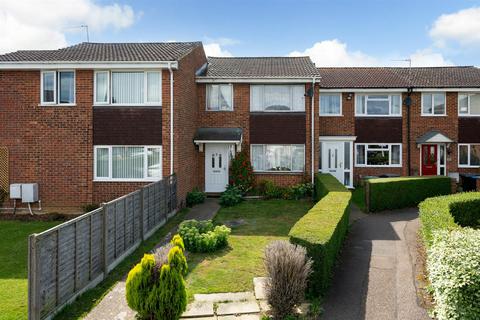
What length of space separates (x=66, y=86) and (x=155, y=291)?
11.1 m

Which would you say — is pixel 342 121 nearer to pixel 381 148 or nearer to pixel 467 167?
pixel 381 148

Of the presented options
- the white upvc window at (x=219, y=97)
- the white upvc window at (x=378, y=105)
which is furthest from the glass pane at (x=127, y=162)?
the white upvc window at (x=378, y=105)

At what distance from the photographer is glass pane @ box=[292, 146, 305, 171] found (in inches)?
690

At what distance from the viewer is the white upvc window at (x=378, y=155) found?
20.5m

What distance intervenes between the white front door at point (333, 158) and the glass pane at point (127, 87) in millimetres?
9541

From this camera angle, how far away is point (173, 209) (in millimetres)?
13703

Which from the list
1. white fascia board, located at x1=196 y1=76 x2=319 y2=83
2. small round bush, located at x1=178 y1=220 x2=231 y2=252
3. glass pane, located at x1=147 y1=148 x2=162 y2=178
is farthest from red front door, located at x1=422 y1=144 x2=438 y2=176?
small round bush, located at x1=178 y1=220 x2=231 y2=252

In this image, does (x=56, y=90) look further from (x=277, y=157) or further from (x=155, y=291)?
(x=155, y=291)

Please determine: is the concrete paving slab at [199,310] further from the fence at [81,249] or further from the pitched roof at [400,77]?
the pitched roof at [400,77]

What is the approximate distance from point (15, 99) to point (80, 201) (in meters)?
4.42

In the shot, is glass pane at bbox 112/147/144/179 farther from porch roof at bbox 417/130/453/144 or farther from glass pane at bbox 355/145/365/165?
porch roof at bbox 417/130/453/144

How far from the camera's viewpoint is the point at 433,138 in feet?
64.1

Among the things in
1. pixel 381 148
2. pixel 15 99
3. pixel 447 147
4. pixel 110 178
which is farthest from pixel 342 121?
pixel 15 99

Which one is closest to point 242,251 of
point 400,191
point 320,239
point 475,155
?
point 320,239
